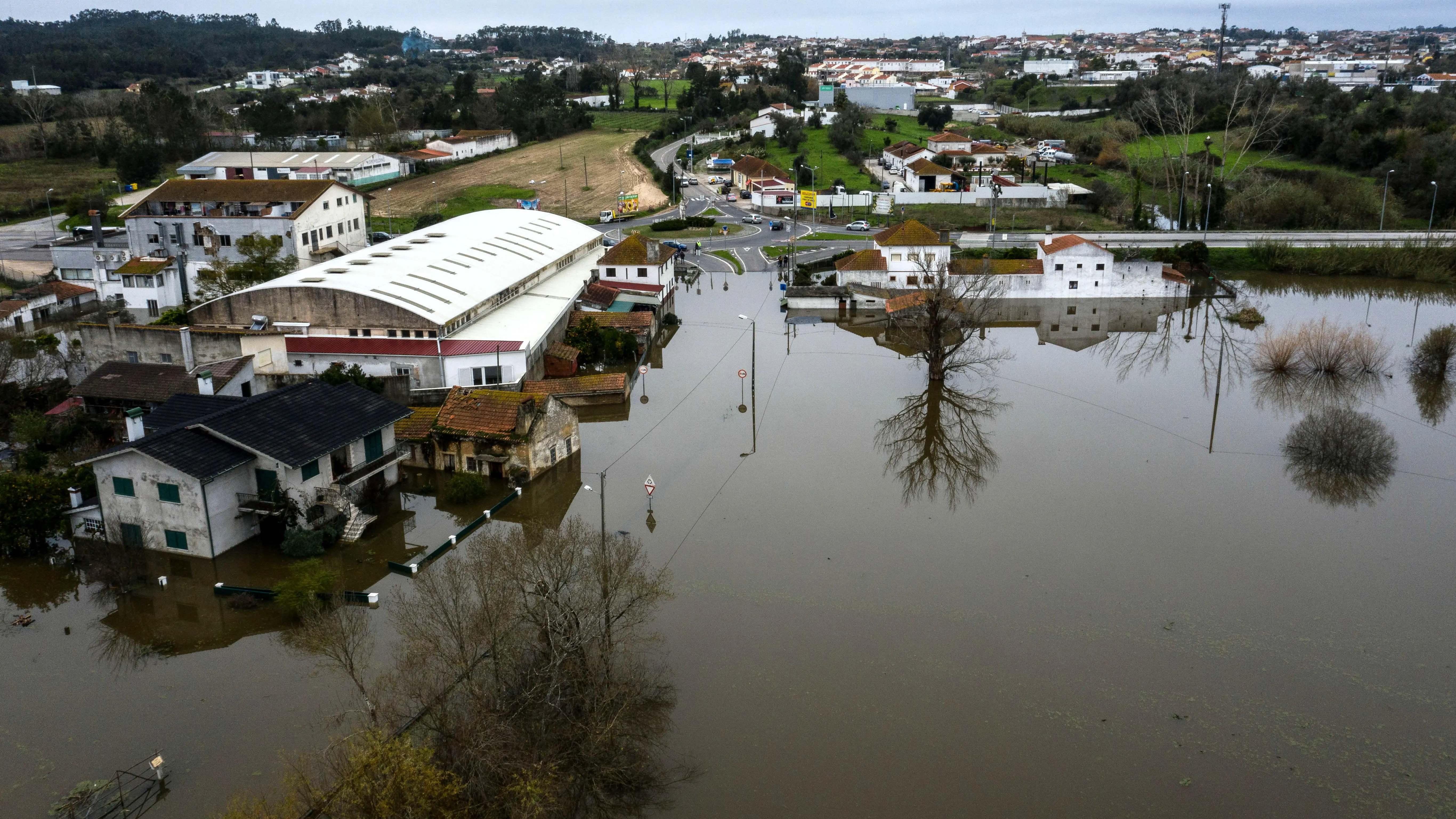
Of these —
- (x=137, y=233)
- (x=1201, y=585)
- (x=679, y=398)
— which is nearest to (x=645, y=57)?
(x=137, y=233)

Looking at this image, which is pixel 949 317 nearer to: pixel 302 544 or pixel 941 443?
pixel 941 443

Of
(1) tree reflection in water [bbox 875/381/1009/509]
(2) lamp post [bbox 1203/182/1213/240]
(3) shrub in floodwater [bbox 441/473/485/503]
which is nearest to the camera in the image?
(3) shrub in floodwater [bbox 441/473/485/503]

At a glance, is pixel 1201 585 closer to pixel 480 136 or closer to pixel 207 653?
pixel 207 653

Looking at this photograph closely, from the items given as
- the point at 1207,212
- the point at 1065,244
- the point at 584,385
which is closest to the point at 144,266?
the point at 584,385

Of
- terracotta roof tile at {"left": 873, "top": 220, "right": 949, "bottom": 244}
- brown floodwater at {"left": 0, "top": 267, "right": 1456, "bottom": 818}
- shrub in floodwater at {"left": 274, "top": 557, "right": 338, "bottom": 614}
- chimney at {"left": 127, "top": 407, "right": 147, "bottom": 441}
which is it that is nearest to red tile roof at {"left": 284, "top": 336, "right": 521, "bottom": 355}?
brown floodwater at {"left": 0, "top": 267, "right": 1456, "bottom": 818}

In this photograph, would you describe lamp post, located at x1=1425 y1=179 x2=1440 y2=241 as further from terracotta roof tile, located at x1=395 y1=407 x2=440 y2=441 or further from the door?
the door

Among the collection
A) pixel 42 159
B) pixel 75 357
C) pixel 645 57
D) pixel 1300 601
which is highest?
pixel 645 57
